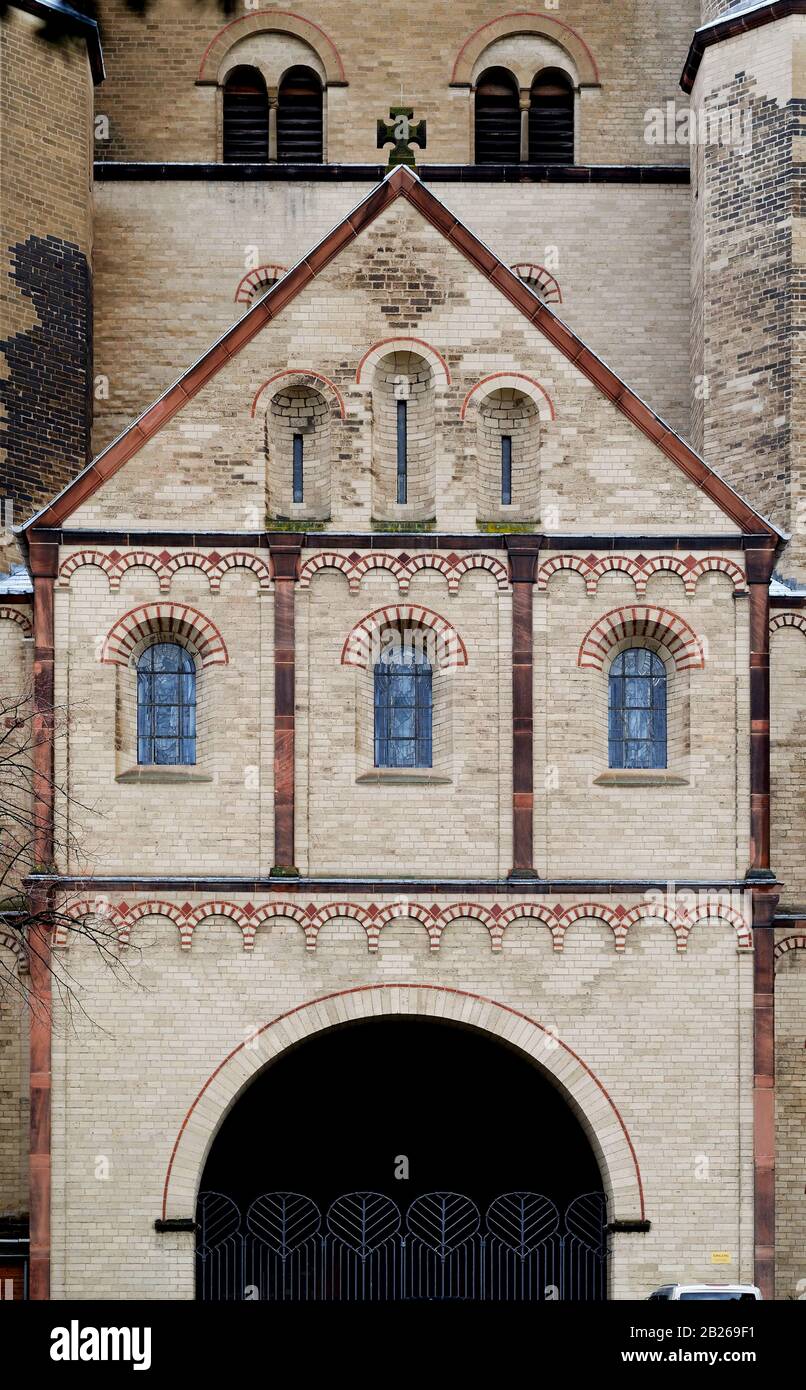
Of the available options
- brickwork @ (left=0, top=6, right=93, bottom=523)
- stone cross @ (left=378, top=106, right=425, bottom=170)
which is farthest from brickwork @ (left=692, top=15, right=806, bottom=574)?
brickwork @ (left=0, top=6, right=93, bottom=523)

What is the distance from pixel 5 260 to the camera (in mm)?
36500

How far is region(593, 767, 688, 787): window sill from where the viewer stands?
32.6 m

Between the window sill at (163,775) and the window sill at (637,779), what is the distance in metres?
4.62

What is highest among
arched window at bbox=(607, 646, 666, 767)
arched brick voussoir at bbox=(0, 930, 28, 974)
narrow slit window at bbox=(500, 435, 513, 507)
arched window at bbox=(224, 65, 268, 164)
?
arched window at bbox=(224, 65, 268, 164)

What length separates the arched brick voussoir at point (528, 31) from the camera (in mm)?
41188

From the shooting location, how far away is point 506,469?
110ft

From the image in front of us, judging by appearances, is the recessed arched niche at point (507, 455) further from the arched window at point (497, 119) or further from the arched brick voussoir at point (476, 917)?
the arched window at point (497, 119)

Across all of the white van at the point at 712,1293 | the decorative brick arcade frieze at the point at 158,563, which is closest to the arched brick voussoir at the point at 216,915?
the decorative brick arcade frieze at the point at 158,563

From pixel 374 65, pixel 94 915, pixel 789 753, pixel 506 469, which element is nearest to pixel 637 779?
pixel 789 753

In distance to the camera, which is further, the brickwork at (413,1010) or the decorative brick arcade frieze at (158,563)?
the decorative brick arcade frieze at (158,563)

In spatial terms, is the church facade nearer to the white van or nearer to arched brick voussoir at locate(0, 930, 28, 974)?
arched brick voussoir at locate(0, 930, 28, 974)

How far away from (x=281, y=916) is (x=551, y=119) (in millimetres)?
14869

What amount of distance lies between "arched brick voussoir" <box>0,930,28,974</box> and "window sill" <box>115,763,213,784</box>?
2.47m

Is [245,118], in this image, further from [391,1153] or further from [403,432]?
[391,1153]
